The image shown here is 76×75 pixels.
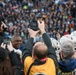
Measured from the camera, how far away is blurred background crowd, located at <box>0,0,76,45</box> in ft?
68.0

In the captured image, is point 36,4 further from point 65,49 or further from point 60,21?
point 65,49

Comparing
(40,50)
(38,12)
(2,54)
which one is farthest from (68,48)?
(38,12)

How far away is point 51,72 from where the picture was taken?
4.68m

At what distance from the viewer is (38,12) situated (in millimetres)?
24453

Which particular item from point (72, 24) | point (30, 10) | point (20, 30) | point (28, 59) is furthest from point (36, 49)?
point (30, 10)

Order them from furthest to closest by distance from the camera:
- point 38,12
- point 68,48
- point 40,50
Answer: point 38,12
point 68,48
point 40,50

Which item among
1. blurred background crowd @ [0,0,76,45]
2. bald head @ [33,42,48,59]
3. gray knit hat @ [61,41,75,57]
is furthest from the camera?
blurred background crowd @ [0,0,76,45]

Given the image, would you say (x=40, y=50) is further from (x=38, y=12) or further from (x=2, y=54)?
(x=38, y=12)

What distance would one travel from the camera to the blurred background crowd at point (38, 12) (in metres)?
20.7

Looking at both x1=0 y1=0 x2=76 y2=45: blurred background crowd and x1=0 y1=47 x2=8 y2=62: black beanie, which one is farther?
x1=0 y1=0 x2=76 y2=45: blurred background crowd

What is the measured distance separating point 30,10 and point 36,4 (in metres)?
1.29

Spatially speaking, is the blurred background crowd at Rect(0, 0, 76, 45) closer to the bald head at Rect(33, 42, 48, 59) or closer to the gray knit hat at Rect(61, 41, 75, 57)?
the gray knit hat at Rect(61, 41, 75, 57)

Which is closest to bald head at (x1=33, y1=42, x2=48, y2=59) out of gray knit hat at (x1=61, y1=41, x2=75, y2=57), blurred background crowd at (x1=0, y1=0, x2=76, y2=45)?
gray knit hat at (x1=61, y1=41, x2=75, y2=57)

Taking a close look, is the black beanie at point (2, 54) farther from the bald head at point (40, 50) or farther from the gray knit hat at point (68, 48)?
the gray knit hat at point (68, 48)
